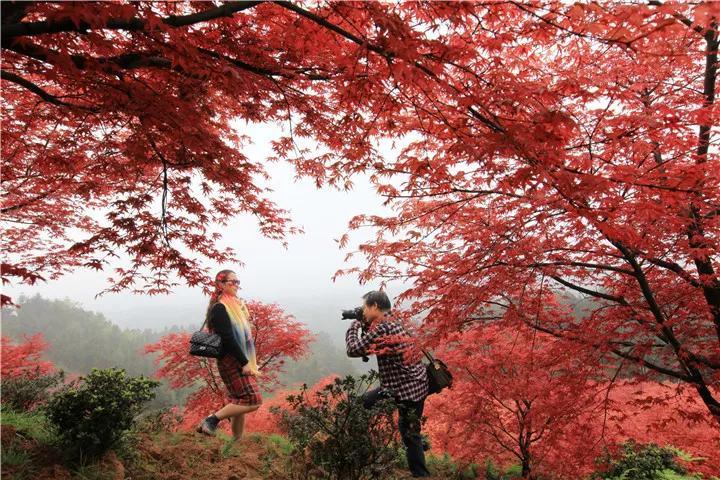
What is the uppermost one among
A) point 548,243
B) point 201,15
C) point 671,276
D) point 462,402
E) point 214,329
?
point 201,15

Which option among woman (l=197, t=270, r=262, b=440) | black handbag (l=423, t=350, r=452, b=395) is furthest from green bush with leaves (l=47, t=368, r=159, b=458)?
black handbag (l=423, t=350, r=452, b=395)

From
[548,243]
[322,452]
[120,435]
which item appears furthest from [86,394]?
[548,243]

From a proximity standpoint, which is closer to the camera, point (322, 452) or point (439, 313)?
point (322, 452)

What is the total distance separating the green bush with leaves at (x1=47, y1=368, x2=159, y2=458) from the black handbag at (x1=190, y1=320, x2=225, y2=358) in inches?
31.2

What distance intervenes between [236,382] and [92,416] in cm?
151

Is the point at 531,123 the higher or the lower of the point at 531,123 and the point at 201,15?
the lower

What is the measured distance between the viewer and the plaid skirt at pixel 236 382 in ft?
14.8

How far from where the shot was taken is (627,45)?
1918 millimetres

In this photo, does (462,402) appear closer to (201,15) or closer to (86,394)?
(86,394)

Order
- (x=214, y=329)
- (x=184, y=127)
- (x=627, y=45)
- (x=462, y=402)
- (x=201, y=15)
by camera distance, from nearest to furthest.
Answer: (x=627, y=45) < (x=201, y=15) < (x=184, y=127) < (x=214, y=329) < (x=462, y=402)

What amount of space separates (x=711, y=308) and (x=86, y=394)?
6006 millimetres

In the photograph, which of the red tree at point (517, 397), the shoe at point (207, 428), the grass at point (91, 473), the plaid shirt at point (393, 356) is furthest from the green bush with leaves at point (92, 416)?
the red tree at point (517, 397)

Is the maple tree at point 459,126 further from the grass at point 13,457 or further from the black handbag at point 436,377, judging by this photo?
the grass at point 13,457

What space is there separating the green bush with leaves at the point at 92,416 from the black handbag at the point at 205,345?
0.79m
